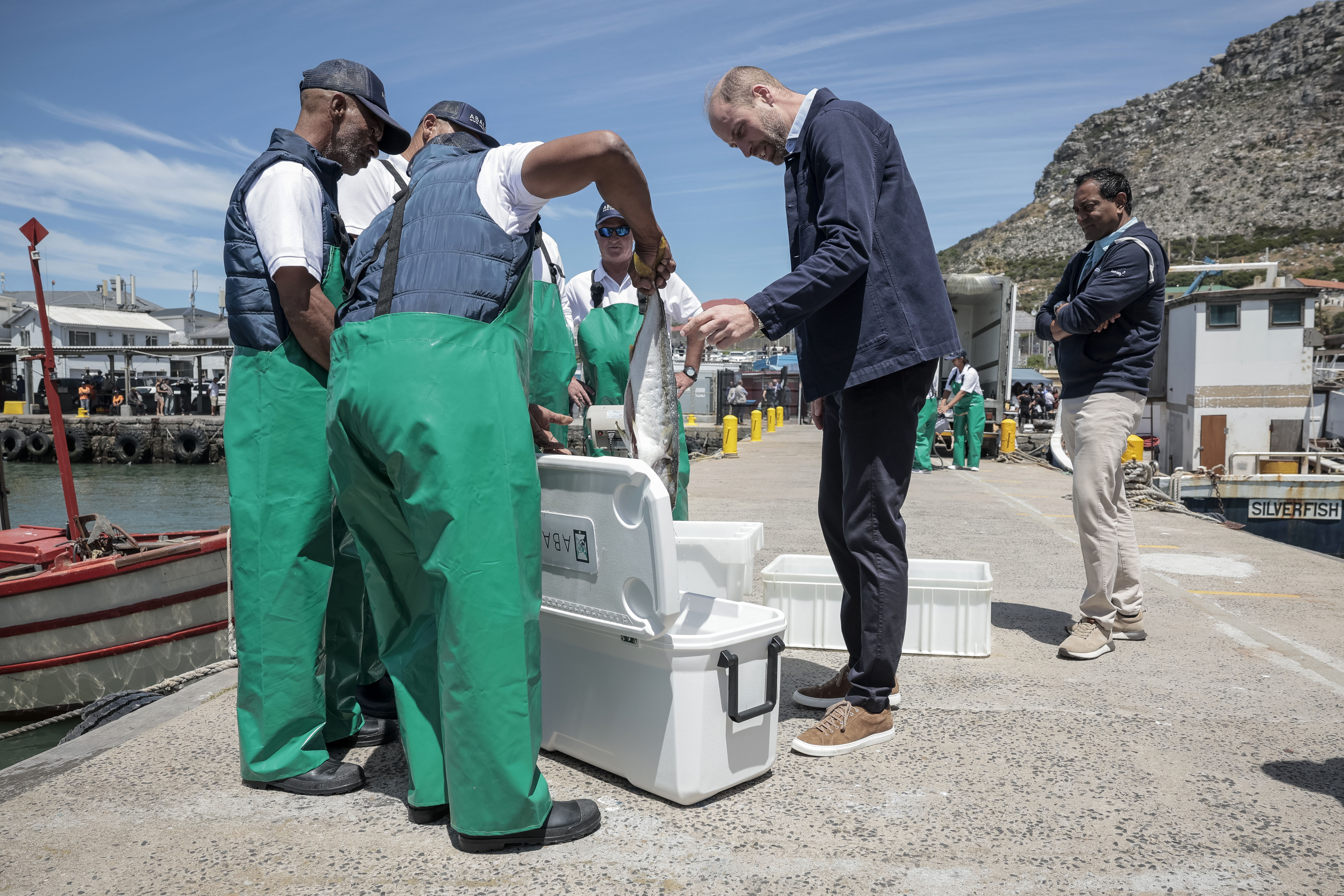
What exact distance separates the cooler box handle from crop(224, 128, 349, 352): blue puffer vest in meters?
1.49

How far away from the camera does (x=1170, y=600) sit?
4.75 meters

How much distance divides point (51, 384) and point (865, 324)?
319 inches

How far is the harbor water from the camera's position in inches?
745

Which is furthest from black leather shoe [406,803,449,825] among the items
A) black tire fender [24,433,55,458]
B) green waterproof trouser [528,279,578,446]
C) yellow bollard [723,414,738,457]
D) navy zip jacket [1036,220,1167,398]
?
black tire fender [24,433,55,458]

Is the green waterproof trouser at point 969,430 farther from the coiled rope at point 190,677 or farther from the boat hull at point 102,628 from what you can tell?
the coiled rope at point 190,677

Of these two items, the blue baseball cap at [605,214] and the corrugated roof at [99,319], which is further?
the corrugated roof at [99,319]

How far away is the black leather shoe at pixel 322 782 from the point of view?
2377 mm

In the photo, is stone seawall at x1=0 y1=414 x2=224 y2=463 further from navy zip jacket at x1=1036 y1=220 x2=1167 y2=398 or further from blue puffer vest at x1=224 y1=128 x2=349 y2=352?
navy zip jacket at x1=1036 y1=220 x2=1167 y2=398

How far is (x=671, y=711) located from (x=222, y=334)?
78152 mm

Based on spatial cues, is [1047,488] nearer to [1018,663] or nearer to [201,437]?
[1018,663]

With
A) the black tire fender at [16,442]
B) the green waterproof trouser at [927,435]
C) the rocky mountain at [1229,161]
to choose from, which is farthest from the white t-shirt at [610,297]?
the rocky mountain at [1229,161]

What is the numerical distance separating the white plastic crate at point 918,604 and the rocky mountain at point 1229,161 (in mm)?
95712

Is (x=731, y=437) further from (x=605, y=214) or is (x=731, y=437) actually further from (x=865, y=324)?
(x=865, y=324)

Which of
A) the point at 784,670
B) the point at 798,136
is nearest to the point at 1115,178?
the point at 798,136
